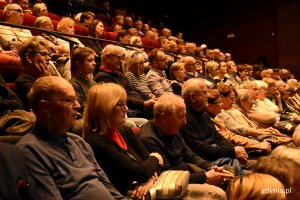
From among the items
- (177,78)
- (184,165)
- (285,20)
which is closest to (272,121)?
(177,78)

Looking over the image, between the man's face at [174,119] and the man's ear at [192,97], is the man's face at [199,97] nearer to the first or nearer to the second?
the man's ear at [192,97]

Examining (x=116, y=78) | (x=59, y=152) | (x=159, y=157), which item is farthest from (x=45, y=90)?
(x=116, y=78)

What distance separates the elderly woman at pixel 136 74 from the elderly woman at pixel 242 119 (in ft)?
2.58

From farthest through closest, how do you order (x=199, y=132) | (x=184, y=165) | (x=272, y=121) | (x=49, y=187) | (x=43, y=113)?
1. (x=272, y=121)
2. (x=199, y=132)
3. (x=184, y=165)
4. (x=43, y=113)
5. (x=49, y=187)

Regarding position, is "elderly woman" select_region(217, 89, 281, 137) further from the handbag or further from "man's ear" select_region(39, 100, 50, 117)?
"man's ear" select_region(39, 100, 50, 117)

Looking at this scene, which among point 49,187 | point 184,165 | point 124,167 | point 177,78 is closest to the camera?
point 49,187

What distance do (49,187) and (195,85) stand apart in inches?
67.1

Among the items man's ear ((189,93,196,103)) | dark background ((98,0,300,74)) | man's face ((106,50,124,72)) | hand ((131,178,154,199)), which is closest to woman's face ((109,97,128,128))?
hand ((131,178,154,199))

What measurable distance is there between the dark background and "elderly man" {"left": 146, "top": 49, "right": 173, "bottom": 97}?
22.4ft

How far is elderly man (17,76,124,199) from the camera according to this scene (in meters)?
1.52

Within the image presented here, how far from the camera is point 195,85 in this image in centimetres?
295

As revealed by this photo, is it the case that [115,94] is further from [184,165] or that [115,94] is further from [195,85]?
[195,85]

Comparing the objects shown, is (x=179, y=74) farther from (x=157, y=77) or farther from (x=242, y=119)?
(x=242, y=119)

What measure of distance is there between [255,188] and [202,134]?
5.68 feet
